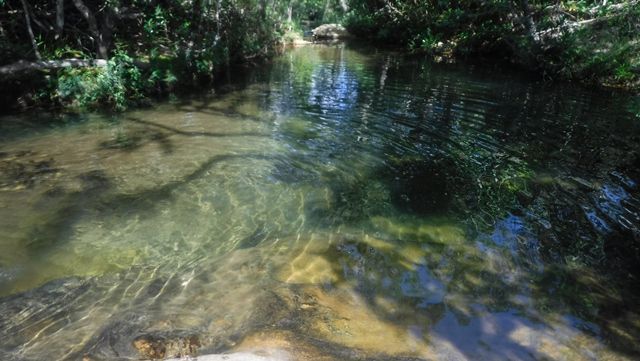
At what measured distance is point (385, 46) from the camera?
99.2 ft

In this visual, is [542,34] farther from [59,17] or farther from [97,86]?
[59,17]

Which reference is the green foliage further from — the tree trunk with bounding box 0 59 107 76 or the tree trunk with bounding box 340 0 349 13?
the tree trunk with bounding box 340 0 349 13

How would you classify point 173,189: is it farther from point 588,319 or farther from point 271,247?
point 588,319

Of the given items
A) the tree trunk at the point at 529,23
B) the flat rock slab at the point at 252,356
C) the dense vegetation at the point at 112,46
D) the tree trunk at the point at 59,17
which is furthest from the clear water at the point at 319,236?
the tree trunk at the point at 529,23

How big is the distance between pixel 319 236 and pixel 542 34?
1728 cm

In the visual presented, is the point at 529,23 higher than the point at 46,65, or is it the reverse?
the point at 529,23

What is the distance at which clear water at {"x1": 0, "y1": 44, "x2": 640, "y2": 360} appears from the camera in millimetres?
4191

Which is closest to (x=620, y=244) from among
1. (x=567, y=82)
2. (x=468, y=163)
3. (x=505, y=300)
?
(x=505, y=300)

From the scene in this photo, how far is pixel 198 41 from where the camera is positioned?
16.3 meters

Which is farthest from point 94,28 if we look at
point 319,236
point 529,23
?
point 529,23

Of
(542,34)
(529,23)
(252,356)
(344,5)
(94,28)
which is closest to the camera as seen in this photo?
(252,356)

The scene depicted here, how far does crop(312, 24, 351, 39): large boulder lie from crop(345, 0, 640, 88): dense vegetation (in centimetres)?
760

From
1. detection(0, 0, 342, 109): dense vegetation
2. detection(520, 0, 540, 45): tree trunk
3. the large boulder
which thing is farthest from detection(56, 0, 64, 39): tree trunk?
the large boulder

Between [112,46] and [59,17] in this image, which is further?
[112,46]
